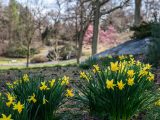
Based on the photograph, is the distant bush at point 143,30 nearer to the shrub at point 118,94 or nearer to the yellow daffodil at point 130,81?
the shrub at point 118,94

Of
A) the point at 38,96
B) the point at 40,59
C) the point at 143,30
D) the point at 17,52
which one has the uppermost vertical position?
the point at 143,30

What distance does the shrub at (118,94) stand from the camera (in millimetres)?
3121

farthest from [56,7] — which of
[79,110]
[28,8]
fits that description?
[79,110]

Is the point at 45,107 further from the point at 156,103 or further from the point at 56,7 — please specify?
the point at 56,7

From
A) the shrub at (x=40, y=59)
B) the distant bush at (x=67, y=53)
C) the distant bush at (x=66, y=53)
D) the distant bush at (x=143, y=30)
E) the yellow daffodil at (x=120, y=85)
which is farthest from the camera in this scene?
the distant bush at (x=67, y=53)

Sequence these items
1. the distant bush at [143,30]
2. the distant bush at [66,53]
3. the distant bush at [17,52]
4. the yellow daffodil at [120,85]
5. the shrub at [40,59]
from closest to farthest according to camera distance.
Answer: the yellow daffodil at [120,85] < the distant bush at [143,30] < the shrub at [40,59] < the distant bush at [66,53] < the distant bush at [17,52]

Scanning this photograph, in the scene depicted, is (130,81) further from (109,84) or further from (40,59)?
(40,59)

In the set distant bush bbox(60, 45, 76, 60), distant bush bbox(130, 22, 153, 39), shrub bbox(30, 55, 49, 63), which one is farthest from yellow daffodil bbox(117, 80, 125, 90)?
distant bush bbox(60, 45, 76, 60)

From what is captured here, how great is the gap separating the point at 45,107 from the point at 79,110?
32.8 inches

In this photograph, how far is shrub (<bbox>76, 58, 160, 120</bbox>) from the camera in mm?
3121

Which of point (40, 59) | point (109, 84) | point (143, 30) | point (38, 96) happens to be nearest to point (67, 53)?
point (40, 59)

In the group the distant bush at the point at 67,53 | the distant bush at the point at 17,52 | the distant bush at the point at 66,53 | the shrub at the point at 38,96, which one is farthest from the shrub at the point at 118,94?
the distant bush at the point at 17,52

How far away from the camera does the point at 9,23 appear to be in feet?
132

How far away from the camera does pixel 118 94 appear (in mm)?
3104
